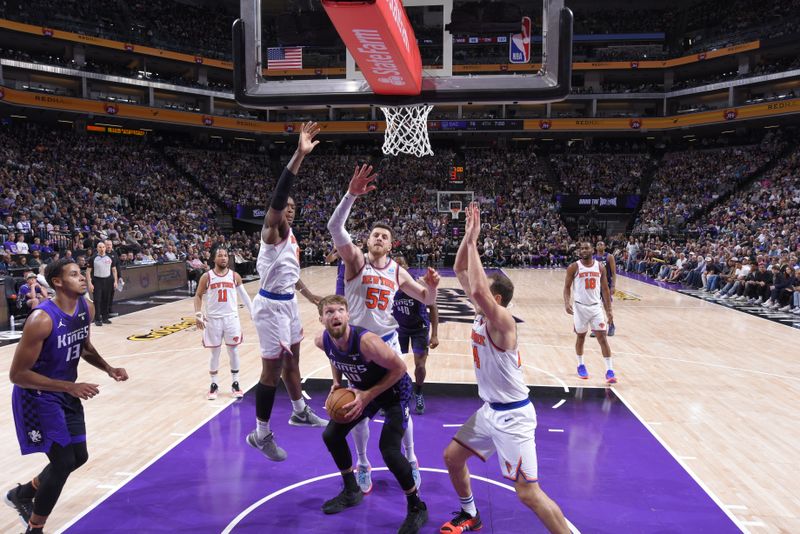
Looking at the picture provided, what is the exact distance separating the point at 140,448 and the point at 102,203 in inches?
929

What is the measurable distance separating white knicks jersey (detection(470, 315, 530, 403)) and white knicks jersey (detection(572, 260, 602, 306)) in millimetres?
4598

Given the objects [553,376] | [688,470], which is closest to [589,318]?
[553,376]

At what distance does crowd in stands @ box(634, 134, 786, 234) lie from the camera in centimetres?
3187

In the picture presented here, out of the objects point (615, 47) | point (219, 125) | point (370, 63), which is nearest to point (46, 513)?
point (370, 63)

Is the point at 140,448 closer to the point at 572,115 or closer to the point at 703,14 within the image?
the point at 572,115

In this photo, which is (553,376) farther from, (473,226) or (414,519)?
(473,226)

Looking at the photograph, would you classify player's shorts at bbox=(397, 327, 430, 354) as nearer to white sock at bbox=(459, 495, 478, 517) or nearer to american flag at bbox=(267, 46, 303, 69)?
white sock at bbox=(459, 495, 478, 517)

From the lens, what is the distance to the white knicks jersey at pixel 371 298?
494cm

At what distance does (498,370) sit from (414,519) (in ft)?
4.21

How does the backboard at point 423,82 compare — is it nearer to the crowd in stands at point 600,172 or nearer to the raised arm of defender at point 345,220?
the raised arm of defender at point 345,220

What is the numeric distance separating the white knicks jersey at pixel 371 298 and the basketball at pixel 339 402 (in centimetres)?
85

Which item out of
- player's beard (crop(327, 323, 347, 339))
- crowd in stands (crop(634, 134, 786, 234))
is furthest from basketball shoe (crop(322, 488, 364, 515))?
crowd in stands (crop(634, 134, 786, 234))

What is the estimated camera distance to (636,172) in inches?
1453

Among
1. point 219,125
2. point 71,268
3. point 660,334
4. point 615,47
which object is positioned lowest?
point 660,334
